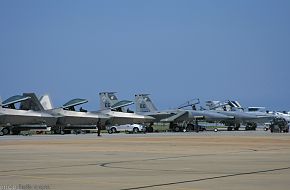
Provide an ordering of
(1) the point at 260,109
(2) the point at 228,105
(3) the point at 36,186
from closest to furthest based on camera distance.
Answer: (3) the point at 36,186 → (1) the point at 260,109 → (2) the point at 228,105

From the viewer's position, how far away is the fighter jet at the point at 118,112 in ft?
260

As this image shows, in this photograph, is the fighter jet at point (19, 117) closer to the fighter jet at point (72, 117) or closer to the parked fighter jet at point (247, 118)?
the fighter jet at point (72, 117)

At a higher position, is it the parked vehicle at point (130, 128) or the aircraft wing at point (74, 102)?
the aircraft wing at point (74, 102)

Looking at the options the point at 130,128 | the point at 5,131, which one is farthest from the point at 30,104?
the point at 130,128

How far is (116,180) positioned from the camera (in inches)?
510

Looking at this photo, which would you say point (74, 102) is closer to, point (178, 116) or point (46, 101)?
point (46, 101)

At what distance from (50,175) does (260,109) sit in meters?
86.1

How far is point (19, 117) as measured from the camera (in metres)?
67.4

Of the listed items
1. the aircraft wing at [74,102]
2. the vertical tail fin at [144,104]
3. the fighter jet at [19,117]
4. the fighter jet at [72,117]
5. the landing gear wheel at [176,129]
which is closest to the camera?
the fighter jet at [19,117]

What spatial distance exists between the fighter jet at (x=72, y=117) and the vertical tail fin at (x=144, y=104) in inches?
472

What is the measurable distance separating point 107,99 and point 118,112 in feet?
22.8

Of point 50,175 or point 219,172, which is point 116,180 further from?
point 219,172

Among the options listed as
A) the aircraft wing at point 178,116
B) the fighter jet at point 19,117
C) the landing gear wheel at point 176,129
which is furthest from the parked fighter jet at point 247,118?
the fighter jet at point 19,117

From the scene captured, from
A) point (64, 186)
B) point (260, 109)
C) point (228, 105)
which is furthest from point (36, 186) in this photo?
point (228, 105)
